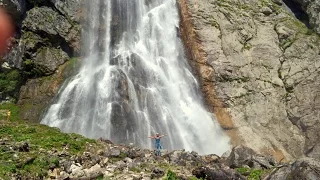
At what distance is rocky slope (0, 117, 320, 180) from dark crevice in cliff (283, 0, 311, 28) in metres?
24.4

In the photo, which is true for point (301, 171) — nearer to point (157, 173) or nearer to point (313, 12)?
point (157, 173)

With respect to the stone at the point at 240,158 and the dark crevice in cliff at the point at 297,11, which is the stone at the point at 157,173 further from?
the dark crevice in cliff at the point at 297,11

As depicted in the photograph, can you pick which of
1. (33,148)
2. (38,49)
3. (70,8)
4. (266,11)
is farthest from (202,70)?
(33,148)

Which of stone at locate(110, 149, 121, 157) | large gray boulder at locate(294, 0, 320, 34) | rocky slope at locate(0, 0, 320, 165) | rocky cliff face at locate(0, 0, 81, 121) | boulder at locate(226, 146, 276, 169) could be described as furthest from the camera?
large gray boulder at locate(294, 0, 320, 34)

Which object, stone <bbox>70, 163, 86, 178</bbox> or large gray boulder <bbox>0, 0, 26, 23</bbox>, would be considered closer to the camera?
stone <bbox>70, 163, 86, 178</bbox>

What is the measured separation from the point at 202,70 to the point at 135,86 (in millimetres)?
6516

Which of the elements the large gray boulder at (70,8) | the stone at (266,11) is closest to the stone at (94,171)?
the large gray boulder at (70,8)

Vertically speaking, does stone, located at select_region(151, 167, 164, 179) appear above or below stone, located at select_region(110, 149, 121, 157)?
below

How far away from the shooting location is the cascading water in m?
29.3

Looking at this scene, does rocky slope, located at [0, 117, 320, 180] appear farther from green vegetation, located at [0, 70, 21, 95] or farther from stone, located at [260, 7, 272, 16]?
stone, located at [260, 7, 272, 16]

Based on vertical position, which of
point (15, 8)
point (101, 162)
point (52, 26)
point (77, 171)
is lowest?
point (77, 171)

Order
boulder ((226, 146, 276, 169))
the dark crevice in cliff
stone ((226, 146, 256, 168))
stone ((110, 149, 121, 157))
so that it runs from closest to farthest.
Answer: stone ((110, 149, 121, 157)) → boulder ((226, 146, 276, 169)) → stone ((226, 146, 256, 168)) → the dark crevice in cliff

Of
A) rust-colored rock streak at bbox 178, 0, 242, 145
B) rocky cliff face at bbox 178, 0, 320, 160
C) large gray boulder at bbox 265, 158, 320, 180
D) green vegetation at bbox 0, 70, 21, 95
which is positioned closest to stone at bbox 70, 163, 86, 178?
large gray boulder at bbox 265, 158, 320, 180

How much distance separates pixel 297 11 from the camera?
140 ft
